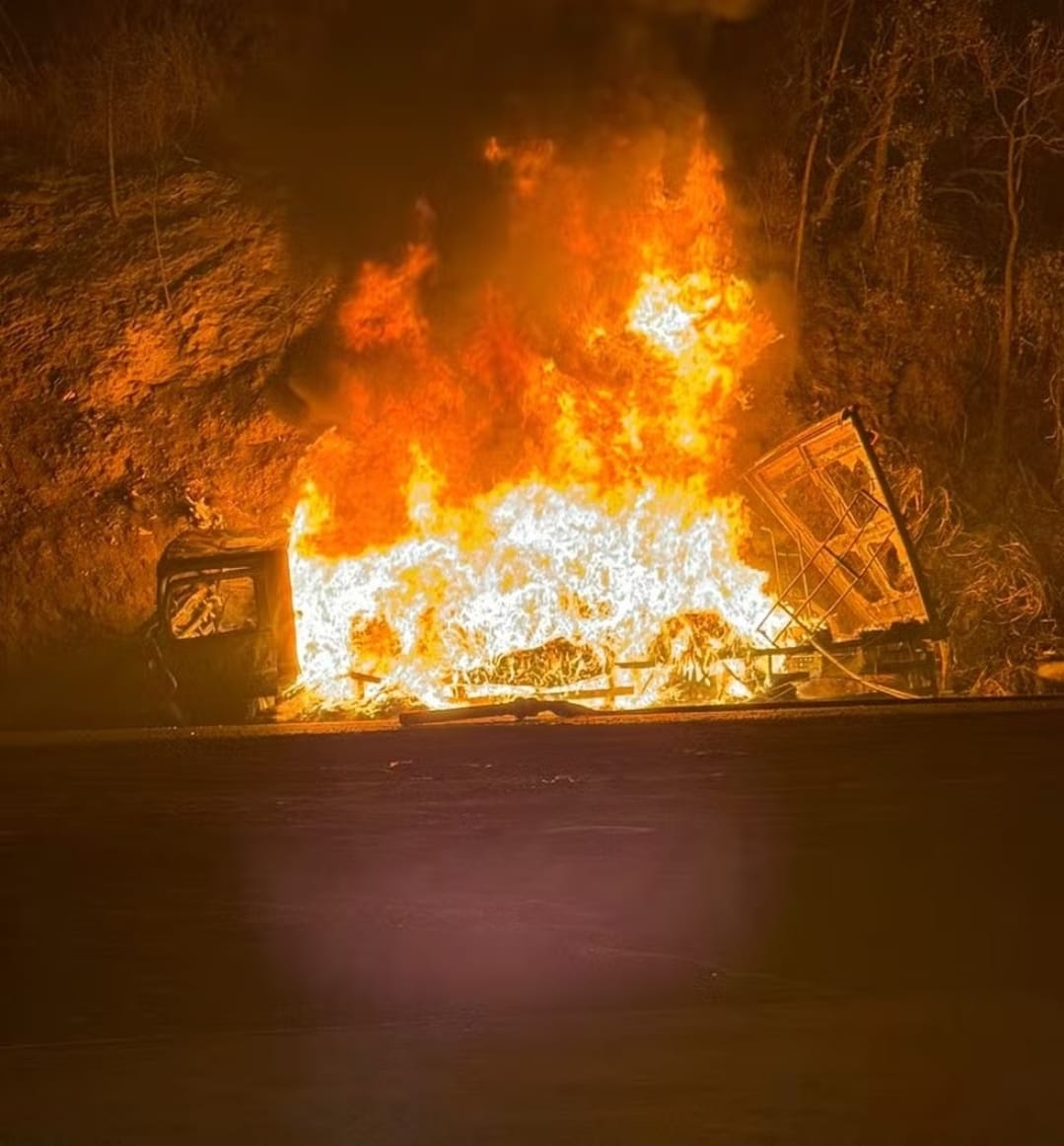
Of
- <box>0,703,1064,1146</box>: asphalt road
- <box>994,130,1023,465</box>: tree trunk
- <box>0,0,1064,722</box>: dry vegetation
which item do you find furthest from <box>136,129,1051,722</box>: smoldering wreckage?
<box>0,703,1064,1146</box>: asphalt road

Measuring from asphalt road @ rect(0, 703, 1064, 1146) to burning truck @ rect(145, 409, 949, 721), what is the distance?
6.42 meters

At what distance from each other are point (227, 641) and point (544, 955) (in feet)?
50.2

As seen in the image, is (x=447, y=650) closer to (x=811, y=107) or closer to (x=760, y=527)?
(x=760, y=527)

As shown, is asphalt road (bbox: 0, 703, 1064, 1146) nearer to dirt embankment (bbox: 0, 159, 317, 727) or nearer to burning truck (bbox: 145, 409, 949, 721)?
burning truck (bbox: 145, 409, 949, 721)

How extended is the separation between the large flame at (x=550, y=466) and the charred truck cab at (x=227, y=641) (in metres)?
0.90

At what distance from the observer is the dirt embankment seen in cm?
2731

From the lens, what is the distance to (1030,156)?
3266 cm

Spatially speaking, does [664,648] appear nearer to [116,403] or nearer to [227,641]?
[227,641]

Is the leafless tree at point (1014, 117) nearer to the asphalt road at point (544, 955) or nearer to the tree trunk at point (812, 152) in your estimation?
the tree trunk at point (812, 152)

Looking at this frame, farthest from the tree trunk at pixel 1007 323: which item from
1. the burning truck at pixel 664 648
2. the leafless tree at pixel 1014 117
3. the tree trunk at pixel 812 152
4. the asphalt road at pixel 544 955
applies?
the asphalt road at pixel 544 955

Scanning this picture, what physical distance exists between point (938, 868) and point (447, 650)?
13791mm

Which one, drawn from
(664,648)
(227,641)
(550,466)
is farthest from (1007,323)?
(227,641)

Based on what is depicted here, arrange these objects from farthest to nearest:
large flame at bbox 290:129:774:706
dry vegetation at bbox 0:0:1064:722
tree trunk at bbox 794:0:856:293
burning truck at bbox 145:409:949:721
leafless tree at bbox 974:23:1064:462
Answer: tree trunk at bbox 794:0:856:293, leafless tree at bbox 974:23:1064:462, dry vegetation at bbox 0:0:1064:722, large flame at bbox 290:129:774:706, burning truck at bbox 145:409:949:721

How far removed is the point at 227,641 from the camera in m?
24.2
